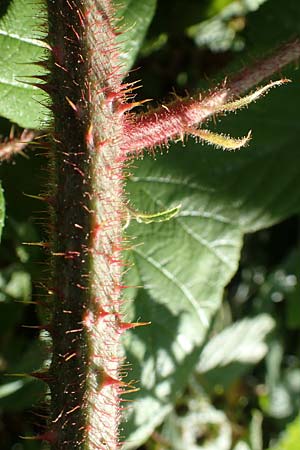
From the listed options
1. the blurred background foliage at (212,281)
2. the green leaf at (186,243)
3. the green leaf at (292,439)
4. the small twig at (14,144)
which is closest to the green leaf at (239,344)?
the blurred background foliage at (212,281)

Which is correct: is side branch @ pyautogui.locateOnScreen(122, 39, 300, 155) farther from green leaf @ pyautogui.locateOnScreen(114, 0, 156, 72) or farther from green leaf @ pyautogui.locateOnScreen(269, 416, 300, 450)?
green leaf @ pyautogui.locateOnScreen(269, 416, 300, 450)

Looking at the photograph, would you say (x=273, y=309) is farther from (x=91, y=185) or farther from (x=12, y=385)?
(x=91, y=185)

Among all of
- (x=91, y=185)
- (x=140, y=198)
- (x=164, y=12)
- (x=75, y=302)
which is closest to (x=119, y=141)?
(x=91, y=185)

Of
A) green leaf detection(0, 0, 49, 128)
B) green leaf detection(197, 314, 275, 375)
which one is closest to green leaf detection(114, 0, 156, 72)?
green leaf detection(0, 0, 49, 128)

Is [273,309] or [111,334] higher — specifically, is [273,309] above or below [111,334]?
above

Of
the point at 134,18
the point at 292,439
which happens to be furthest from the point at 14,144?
the point at 292,439

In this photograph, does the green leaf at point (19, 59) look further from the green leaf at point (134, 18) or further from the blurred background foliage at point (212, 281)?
the green leaf at point (134, 18)
